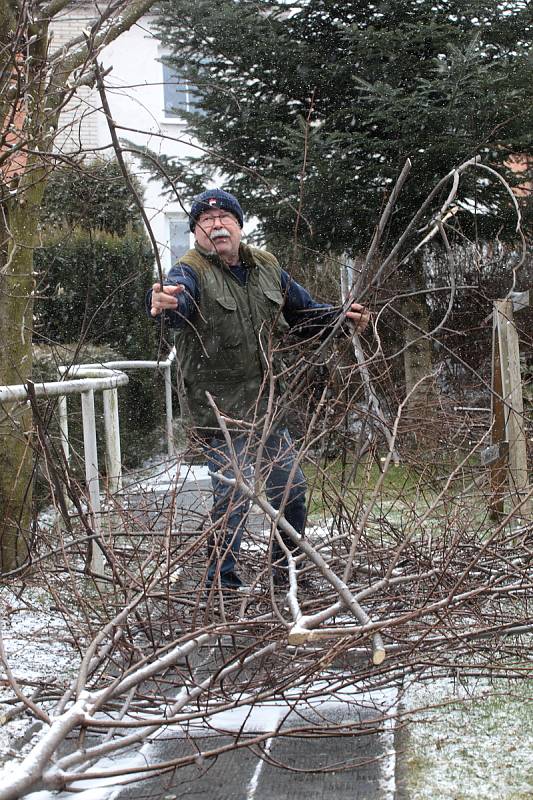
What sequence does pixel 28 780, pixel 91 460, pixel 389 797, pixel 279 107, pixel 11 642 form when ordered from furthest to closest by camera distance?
pixel 279 107
pixel 91 460
pixel 11 642
pixel 389 797
pixel 28 780

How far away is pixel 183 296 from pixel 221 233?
461mm

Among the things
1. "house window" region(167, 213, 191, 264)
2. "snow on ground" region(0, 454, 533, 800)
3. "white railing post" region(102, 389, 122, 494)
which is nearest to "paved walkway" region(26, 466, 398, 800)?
"snow on ground" region(0, 454, 533, 800)

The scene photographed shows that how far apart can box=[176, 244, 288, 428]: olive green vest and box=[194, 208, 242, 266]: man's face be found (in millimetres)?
54

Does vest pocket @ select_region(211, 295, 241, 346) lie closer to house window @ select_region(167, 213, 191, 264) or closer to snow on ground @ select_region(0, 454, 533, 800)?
snow on ground @ select_region(0, 454, 533, 800)

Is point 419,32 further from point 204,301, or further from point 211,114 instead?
point 204,301

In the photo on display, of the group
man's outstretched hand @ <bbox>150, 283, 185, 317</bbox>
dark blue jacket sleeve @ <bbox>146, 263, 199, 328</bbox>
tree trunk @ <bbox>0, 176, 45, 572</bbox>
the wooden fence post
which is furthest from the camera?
the wooden fence post

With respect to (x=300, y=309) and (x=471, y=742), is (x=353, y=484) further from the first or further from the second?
(x=471, y=742)

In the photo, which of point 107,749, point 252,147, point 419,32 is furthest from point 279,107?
point 107,749

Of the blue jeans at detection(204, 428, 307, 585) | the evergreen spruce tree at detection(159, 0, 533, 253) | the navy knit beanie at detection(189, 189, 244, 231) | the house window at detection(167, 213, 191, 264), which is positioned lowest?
the blue jeans at detection(204, 428, 307, 585)

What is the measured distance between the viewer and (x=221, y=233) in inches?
171

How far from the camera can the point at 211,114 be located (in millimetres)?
9922

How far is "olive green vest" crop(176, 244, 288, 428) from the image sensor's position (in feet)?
14.0

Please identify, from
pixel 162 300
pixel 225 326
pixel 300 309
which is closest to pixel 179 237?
pixel 300 309

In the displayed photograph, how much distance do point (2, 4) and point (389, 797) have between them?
4240 millimetres
